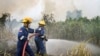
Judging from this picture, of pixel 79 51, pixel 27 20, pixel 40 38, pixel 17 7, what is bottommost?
pixel 79 51

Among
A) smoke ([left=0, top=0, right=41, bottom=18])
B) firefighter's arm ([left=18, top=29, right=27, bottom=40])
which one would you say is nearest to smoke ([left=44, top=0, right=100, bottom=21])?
smoke ([left=0, top=0, right=41, bottom=18])

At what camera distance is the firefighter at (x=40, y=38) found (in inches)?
307

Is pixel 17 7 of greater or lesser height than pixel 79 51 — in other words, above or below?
above

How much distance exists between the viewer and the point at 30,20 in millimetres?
7754

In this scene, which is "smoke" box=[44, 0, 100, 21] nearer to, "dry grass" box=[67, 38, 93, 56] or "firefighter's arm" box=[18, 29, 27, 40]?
"dry grass" box=[67, 38, 93, 56]

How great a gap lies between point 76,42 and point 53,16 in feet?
1.31

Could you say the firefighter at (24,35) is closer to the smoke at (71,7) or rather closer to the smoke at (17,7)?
the smoke at (17,7)

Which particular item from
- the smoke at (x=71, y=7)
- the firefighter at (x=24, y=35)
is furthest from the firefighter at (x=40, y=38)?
the smoke at (x=71, y=7)

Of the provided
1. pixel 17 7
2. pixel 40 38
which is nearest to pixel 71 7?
pixel 40 38

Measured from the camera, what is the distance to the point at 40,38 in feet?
25.7

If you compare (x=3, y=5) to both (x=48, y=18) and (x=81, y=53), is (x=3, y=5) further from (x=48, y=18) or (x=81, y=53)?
(x=81, y=53)

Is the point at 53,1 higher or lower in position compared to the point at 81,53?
higher

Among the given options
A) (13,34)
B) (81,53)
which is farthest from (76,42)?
(13,34)

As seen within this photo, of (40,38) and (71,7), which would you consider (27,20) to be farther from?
(71,7)
